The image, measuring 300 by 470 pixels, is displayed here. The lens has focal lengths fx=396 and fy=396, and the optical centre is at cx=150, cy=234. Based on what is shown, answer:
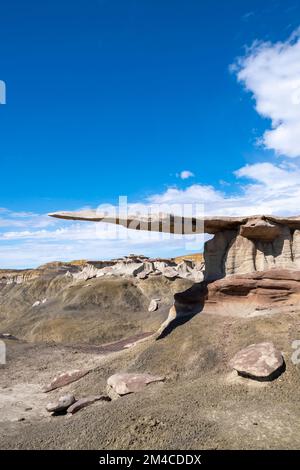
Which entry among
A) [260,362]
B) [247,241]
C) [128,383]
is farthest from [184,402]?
[247,241]

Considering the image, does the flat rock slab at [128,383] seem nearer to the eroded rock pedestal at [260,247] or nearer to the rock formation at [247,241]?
the rock formation at [247,241]

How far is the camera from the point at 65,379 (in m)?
18.4

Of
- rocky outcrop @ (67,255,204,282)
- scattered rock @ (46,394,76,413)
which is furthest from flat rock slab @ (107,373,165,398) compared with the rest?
rocky outcrop @ (67,255,204,282)

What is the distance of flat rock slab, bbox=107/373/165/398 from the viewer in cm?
1386

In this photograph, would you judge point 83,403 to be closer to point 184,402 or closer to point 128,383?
point 128,383

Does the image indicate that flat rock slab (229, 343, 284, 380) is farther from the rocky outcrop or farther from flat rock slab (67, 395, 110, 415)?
the rocky outcrop

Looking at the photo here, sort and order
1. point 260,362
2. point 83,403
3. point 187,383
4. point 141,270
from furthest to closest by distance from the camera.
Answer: point 141,270
point 83,403
point 187,383
point 260,362

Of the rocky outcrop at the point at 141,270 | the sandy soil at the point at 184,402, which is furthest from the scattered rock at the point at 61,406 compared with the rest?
the rocky outcrop at the point at 141,270

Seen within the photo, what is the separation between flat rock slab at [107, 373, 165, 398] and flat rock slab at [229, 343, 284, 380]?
316 cm

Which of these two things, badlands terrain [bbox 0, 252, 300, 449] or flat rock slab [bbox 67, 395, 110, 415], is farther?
flat rock slab [bbox 67, 395, 110, 415]

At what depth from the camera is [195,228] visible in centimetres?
1862

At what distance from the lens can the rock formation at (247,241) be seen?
18594 millimetres

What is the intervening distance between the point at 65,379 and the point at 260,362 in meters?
9.85

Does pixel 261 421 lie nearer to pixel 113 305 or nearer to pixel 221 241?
pixel 221 241
